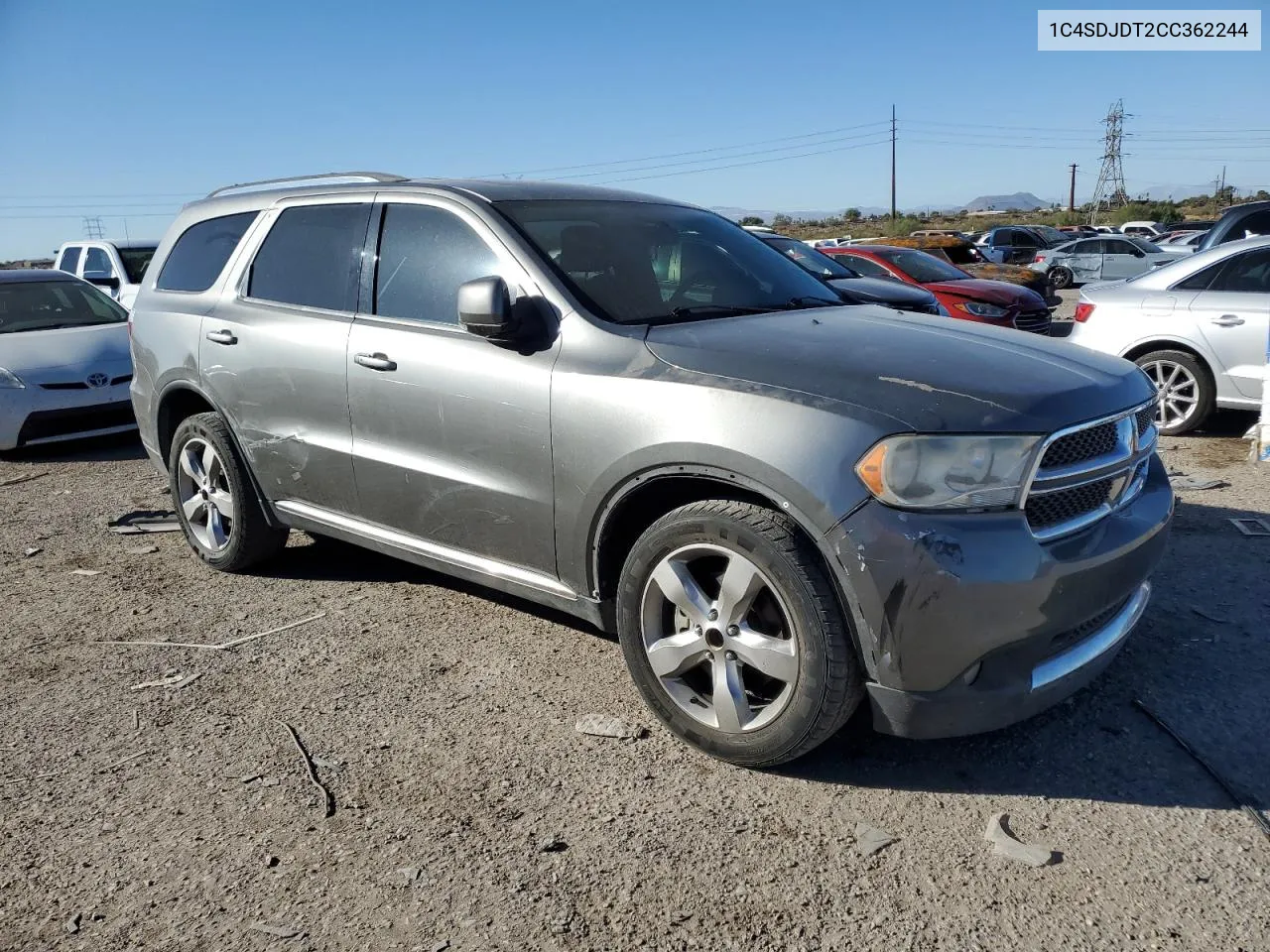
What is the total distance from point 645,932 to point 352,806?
3.37 ft

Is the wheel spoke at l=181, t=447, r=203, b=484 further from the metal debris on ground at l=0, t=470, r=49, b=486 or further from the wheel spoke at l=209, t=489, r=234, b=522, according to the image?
the metal debris on ground at l=0, t=470, r=49, b=486

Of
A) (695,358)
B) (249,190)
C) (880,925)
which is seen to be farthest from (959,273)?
(880,925)

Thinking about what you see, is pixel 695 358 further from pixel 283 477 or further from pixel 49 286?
pixel 49 286

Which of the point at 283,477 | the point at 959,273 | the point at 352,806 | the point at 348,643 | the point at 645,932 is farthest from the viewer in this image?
the point at 959,273

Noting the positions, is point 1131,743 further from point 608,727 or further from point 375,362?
point 375,362

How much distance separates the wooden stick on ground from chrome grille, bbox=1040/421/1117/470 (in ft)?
7.40

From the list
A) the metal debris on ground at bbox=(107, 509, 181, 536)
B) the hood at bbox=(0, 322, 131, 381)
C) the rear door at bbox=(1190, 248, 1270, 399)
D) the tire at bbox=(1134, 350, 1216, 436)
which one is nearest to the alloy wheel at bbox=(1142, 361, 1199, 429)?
the tire at bbox=(1134, 350, 1216, 436)

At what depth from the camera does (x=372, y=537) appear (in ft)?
13.6

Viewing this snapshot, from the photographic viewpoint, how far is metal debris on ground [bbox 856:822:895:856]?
2.67 metres

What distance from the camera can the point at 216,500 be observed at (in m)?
4.92

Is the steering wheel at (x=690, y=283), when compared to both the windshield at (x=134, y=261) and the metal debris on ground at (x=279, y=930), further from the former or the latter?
the windshield at (x=134, y=261)

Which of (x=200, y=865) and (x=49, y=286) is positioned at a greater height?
(x=49, y=286)

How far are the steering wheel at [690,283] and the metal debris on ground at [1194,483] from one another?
3.66 metres

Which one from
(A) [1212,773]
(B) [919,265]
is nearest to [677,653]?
(A) [1212,773]
